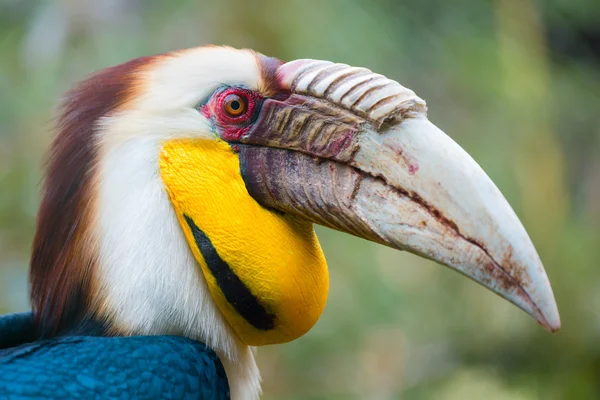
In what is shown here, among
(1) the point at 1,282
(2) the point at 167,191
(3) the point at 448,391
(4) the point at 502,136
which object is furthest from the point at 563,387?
(2) the point at 167,191

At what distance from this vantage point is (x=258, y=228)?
5.52 ft

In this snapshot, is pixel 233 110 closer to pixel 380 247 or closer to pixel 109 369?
pixel 109 369

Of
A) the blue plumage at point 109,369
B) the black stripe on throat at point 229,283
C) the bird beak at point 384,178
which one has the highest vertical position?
the bird beak at point 384,178

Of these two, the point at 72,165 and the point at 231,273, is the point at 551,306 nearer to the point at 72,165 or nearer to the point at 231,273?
the point at 231,273

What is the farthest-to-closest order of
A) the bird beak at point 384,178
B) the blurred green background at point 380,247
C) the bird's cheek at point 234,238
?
the blurred green background at point 380,247 < the bird's cheek at point 234,238 < the bird beak at point 384,178

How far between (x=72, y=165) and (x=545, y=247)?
2.79 m

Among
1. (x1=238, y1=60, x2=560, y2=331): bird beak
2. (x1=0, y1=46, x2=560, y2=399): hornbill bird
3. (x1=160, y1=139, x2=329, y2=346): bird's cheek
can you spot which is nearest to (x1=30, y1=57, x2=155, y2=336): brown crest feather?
(x1=0, y1=46, x2=560, y2=399): hornbill bird

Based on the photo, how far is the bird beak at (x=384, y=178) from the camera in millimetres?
1484

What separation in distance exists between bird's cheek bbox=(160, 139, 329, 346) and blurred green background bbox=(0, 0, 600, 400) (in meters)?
2.10

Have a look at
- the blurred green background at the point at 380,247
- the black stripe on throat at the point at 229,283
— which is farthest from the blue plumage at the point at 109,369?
the blurred green background at the point at 380,247

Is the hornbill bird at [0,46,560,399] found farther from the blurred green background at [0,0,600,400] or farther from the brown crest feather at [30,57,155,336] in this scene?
the blurred green background at [0,0,600,400]

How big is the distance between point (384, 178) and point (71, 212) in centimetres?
65

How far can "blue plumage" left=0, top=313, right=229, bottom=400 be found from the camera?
4.92 ft

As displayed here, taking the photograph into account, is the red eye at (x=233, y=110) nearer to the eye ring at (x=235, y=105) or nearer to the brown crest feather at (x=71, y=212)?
the eye ring at (x=235, y=105)
